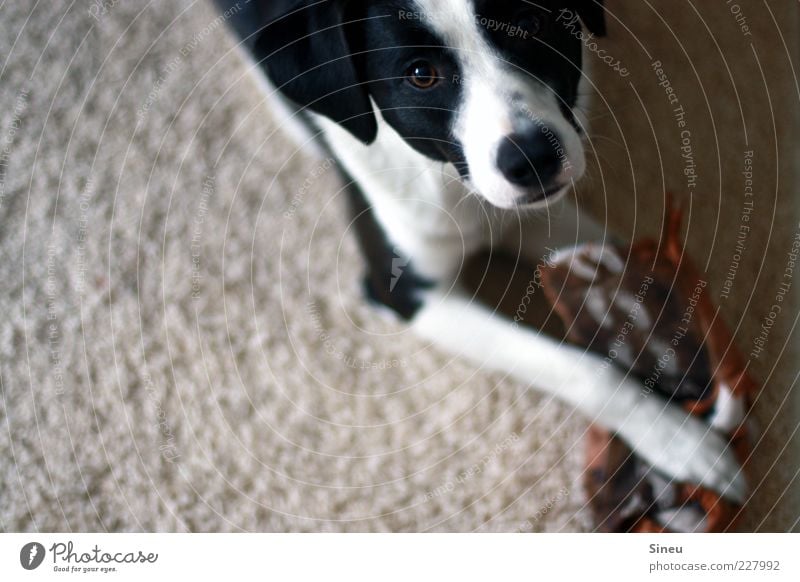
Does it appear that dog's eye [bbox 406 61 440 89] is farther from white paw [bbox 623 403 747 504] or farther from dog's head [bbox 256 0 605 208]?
white paw [bbox 623 403 747 504]

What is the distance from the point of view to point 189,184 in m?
0.85

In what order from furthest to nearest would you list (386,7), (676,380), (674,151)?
1. (674,151)
2. (676,380)
3. (386,7)

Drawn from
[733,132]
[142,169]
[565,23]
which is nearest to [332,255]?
[142,169]

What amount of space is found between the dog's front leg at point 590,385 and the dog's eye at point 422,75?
0.25m

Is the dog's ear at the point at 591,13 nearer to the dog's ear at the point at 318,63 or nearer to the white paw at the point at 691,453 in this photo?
the dog's ear at the point at 318,63

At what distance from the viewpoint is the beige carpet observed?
2.51 ft

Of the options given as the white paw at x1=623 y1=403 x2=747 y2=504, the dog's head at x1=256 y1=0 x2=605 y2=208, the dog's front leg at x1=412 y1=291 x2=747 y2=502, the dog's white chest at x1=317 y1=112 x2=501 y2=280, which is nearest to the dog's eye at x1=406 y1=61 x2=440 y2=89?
the dog's head at x1=256 y1=0 x2=605 y2=208

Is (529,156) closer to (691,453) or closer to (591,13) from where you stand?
(591,13)

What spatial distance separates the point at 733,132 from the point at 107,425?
75cm

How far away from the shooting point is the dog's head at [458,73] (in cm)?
58

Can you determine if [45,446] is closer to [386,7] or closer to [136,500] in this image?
[136,500]

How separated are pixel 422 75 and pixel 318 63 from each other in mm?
82

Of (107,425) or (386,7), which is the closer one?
(386,7)

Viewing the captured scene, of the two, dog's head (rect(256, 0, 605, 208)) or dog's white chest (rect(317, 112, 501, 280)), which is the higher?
dog's head (rect(256, 0, 605, 208))
